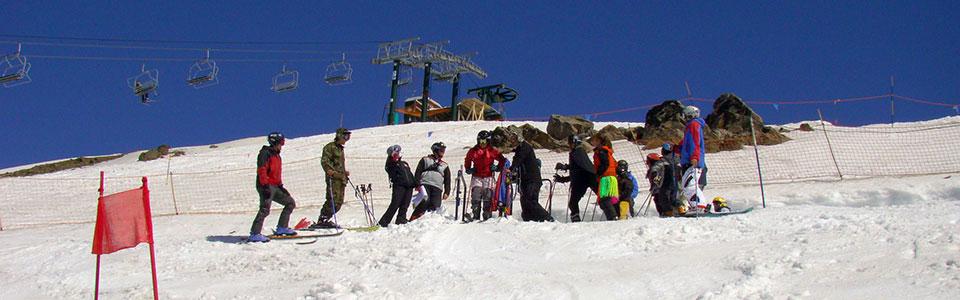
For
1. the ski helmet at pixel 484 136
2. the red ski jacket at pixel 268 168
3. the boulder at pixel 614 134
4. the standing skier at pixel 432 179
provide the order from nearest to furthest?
1. the red ski jacket at pixel 268 168
2. the ski helmet at pixel 484 136
3. the standing skier at pixel 432 179
4. the boulder at pixel 614 134

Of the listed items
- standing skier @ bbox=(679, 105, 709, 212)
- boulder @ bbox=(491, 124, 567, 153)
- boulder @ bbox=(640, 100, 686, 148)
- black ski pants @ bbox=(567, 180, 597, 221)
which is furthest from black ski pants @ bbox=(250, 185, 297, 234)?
boulder @ bbox=(640, 100, 686, 148)

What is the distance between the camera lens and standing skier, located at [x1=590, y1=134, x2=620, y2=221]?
36.8 ft

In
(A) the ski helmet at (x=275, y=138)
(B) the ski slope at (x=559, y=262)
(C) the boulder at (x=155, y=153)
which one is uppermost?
(C) the boulder at (x=155, y=153)

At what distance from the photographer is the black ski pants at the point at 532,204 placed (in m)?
11.6

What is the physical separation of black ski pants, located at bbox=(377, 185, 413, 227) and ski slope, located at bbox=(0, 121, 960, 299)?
4.82ft

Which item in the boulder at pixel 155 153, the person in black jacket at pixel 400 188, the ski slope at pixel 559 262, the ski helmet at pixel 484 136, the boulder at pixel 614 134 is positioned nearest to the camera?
the ski slope at pixel 559 262

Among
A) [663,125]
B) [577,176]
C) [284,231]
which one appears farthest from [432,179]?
[663,125]

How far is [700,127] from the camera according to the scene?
10617 millimetres

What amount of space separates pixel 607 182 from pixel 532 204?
3.48ft

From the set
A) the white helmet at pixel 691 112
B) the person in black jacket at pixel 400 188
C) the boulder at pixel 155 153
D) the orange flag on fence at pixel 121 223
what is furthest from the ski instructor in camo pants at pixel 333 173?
the boulder at pixel 155 153

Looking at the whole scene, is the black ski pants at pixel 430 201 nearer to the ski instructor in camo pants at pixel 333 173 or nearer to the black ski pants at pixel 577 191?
the ski instructor in camo pants at pixel 333 173

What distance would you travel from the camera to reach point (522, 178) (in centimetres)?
1174

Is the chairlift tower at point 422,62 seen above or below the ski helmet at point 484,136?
above

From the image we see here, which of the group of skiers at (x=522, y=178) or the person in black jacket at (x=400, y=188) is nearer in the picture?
the group of skiers at (x=522, y=178)
